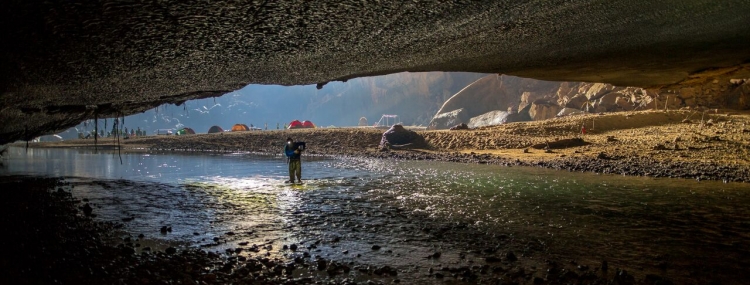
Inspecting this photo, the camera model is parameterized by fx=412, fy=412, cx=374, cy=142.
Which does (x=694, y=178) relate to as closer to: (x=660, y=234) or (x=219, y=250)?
(x=660, y=234)

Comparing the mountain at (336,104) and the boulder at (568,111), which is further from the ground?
the mountain at (336,104)

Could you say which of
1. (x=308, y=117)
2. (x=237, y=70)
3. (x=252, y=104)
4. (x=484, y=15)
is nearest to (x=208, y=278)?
(x=484, y=15)

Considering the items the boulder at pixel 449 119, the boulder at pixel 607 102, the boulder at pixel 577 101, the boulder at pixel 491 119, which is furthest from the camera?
the boulder at pixel 449 119

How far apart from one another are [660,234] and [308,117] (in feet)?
467

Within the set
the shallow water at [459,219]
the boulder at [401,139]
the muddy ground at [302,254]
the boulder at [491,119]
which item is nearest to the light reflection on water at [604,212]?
the shallow water at [459,219]

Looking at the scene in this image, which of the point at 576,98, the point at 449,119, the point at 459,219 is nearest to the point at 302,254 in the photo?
the point at 459,219

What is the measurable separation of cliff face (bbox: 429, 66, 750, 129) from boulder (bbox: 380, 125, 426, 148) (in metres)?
14.3

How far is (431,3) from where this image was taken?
4.52 meters

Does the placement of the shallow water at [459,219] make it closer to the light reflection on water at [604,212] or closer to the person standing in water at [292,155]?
the light reflection on water at [604,212]

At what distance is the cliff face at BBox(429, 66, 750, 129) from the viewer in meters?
25.8

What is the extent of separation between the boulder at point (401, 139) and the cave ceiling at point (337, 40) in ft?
63.7

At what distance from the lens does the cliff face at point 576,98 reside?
25.8 metres

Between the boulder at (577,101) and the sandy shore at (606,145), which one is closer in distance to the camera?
the sandy shore at (606,145)

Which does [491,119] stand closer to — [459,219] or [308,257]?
[459,219]
